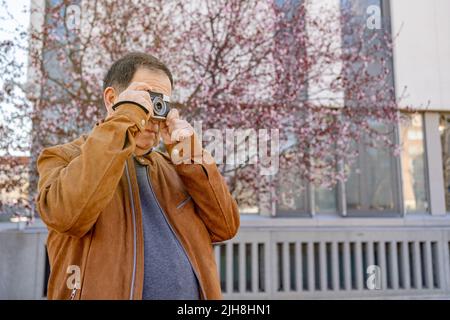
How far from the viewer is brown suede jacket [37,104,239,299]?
3.00ft

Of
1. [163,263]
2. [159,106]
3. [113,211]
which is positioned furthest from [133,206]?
[159,106]

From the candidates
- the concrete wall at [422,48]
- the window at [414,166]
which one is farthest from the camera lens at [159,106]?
the window at [414,166]

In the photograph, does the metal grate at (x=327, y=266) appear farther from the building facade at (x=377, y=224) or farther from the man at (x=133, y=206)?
the man at (x=133, y=206)

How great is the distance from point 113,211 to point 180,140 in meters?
0.29

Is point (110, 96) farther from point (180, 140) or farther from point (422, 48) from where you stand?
point (422, 48)

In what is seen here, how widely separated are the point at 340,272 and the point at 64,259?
5.33m

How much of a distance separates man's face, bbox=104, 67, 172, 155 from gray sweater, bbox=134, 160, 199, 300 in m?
0.19

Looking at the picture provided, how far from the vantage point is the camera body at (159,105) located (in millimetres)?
1110

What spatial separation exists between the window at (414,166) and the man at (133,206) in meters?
5.98

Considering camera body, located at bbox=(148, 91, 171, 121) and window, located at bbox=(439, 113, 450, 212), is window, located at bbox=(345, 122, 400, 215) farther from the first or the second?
camera body, located at bbox=(148, 91, 171, 121)

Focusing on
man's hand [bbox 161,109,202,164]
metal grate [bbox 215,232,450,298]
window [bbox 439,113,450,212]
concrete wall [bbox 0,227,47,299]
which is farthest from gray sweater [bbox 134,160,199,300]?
window [bbox 439,113,450,212]

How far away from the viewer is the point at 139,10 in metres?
4.21

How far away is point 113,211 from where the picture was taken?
3.40ft
